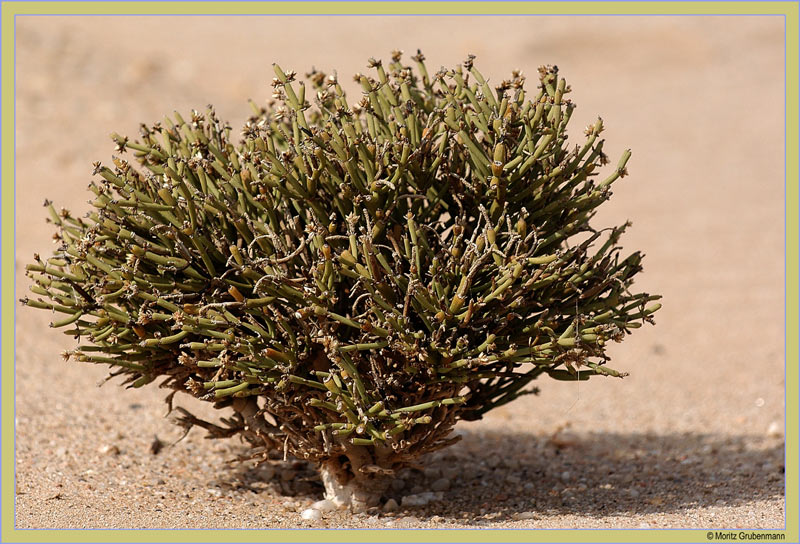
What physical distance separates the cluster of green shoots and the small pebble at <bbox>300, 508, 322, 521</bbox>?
527 millimetres

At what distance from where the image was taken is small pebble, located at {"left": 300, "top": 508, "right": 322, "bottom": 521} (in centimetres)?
541

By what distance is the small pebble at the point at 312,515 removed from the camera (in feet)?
17.7

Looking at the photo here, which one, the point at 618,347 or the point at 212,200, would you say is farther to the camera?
the point at 618,347

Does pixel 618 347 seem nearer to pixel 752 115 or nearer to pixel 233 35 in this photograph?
pixel 752 115

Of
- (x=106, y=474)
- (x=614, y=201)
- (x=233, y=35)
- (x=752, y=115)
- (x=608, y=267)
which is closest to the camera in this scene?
(x=608, y=267)

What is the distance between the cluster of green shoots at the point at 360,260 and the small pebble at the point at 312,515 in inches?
20.8

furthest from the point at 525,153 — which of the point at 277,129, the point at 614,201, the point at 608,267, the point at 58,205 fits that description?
the point at 614,201

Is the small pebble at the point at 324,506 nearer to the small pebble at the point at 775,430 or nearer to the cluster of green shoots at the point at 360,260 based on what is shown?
the cluster of green shoots at the point at 360,260

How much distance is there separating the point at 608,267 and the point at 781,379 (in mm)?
5308

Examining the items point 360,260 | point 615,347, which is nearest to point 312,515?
point 360,260

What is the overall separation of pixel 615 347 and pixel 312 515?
623cm

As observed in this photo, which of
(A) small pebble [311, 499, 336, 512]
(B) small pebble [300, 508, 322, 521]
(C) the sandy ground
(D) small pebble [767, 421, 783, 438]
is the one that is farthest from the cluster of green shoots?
(D) small pebble [767, 421, 783, 438]

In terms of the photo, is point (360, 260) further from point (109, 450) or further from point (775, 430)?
point (775, 430)

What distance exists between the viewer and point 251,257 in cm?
479
